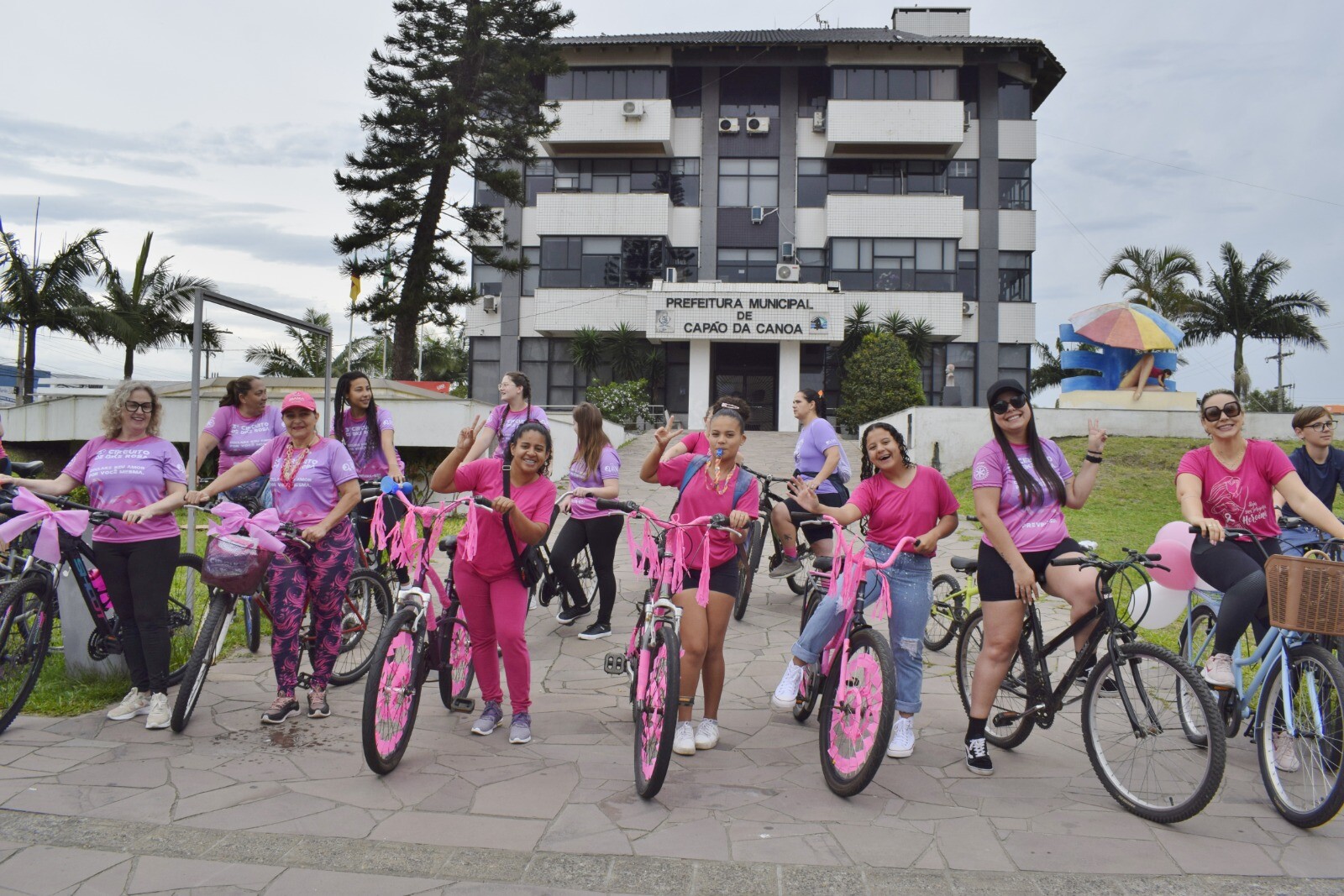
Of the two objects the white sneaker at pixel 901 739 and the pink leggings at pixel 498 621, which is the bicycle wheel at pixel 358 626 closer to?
the pink leggings at pixel 498 621

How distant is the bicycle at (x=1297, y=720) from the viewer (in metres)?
3.88

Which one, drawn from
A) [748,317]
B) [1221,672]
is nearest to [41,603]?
[1221,672]

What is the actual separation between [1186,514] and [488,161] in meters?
24.3

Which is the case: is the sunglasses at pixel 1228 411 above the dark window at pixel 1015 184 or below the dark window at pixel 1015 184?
below

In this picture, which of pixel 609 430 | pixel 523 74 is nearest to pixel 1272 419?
pixel 609 430

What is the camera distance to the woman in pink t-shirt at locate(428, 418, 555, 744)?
482 centimetres

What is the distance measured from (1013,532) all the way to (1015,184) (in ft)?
109

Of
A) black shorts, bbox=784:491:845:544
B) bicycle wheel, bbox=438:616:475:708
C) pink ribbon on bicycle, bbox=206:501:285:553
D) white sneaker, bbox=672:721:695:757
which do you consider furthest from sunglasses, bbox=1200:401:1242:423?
pink ribbon on bicycle, bbox=206:501:285:553

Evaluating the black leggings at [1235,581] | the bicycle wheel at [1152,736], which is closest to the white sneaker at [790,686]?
the bicycle wheel at [1152,736]

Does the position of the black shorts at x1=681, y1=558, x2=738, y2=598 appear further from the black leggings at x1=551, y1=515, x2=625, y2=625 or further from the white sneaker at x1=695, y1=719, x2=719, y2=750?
the black leggings at x1=551, y1=515, x2=625, y2=625

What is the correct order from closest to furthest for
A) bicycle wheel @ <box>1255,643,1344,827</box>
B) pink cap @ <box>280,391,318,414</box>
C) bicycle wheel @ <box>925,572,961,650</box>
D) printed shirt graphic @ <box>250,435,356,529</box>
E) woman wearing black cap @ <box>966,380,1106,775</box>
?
bicycle wheel @ <box>1255,643,1344,827</box>, woman wearing black cap @ <box>966,380,1106,775</box>, pink cap @ <box>280,391,318,414</box>, printed shirt graphic @ <box>250,435,356,529</box>, bicycle wheel @ <box>925,572,961,650</box>

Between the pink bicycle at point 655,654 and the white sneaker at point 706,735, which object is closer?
the pink bicycle at point 655,654

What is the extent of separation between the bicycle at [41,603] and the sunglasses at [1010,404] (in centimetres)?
451

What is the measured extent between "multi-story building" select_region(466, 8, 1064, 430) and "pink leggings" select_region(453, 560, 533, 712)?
2730 cm
